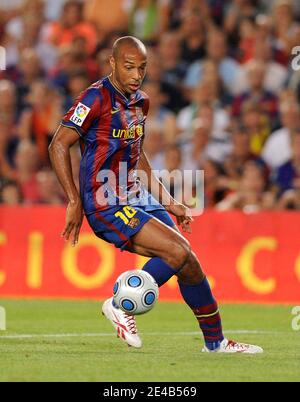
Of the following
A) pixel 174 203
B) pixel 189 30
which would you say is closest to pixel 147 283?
pixel 174 203

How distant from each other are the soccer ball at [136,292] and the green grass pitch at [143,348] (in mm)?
363

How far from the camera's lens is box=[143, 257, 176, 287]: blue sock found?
8.84m

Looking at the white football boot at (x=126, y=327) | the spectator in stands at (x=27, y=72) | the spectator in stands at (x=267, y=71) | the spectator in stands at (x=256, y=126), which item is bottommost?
the white football boot at (x=126, y=327)

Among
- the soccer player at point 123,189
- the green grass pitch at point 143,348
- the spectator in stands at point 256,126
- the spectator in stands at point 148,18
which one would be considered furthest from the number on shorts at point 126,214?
the spectator in stands at point 148,18

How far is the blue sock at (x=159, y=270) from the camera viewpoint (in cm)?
884

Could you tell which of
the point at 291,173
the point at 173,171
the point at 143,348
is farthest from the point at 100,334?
the point at 291,173

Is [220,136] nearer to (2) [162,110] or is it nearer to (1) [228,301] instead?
(2) [162,110]

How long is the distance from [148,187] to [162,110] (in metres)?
6.90

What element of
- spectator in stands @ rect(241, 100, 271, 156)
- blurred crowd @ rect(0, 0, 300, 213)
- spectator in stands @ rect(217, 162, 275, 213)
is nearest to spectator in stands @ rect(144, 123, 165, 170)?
blurred crowd @ rect(0, 0, 300, 213)

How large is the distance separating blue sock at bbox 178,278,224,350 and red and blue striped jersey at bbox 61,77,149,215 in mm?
902

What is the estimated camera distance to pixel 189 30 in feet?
54.8

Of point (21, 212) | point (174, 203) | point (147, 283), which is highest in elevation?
point (21, 212)
